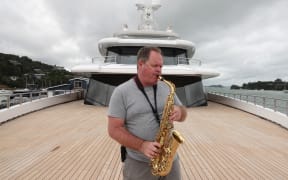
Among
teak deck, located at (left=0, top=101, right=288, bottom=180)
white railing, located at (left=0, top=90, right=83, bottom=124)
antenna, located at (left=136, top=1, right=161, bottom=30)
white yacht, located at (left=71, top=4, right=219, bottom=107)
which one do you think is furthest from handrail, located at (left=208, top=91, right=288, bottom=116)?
white railing, located at (left=0, top=90, right=83, bottom=124)

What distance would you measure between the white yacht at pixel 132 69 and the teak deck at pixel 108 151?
5.38 meters

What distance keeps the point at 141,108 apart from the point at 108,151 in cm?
448

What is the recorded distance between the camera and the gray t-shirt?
2.35 meters

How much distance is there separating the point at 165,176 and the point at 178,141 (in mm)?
360

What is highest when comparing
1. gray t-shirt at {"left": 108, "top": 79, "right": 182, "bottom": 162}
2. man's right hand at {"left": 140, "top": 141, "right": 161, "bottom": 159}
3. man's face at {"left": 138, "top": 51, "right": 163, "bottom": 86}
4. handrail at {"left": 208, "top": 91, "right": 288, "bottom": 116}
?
man's face at {"left": 138, "top": 51, "right": 163, "bottom": 86}

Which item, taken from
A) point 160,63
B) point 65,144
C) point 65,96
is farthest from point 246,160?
point 65,96

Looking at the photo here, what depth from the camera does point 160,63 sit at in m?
2.32

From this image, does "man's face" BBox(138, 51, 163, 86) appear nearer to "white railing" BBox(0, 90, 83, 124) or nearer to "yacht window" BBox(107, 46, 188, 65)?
"white railing" BBox(0, 90, 83, 124)

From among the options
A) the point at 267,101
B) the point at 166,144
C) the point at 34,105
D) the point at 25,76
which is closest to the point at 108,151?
the point at 166,144

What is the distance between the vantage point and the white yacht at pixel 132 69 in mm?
15820

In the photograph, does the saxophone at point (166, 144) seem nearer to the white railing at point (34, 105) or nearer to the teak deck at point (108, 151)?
the teak deck at point (108, 151)

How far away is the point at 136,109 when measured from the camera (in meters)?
2.35

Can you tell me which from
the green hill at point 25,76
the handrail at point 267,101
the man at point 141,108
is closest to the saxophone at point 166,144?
the man at point 141,108

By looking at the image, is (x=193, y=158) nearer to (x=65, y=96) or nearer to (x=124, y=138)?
(x=124, y=138)
